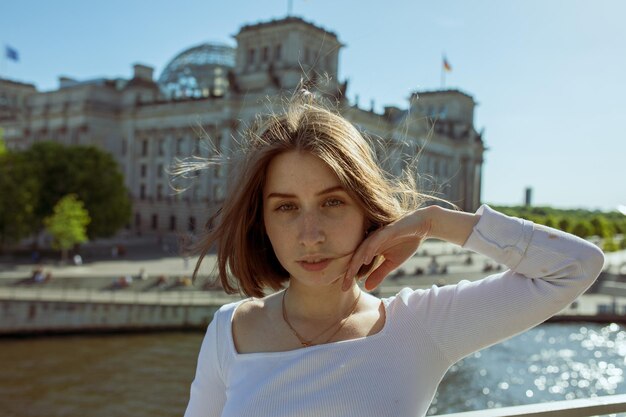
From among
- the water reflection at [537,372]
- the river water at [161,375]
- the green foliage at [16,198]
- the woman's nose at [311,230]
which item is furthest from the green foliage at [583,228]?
the woman's nose at [311,230]

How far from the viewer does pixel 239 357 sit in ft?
7.63

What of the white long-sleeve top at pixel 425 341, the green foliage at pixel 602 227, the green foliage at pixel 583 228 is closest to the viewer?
the white long-sleeve top at pixel 425 341

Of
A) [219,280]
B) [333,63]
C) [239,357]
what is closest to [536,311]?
[239,357]

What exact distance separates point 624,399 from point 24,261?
43.0 m

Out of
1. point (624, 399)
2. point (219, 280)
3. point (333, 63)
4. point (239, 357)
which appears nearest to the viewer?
point (239, 357)

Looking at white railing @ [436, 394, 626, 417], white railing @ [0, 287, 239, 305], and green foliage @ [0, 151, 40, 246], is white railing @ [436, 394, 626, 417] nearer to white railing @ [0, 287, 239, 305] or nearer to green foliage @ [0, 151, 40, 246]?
white railing @ [0, 287, 239, 305]

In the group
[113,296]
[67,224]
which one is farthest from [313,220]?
[67,224]

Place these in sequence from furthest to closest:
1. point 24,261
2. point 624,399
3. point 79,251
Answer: point 79,251 < point 24,261 < point 624,399

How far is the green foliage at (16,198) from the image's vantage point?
141ft

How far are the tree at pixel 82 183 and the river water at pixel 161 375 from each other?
25203 mm

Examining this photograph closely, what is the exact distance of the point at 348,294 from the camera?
2520 millimetres

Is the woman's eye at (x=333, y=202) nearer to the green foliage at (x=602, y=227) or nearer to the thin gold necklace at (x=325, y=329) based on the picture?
the thin gold necklace at (x=325, y=329)

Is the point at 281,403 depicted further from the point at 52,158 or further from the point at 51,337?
the point at 52,158

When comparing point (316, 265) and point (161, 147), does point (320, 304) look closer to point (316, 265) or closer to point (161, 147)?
point (316, 265)
